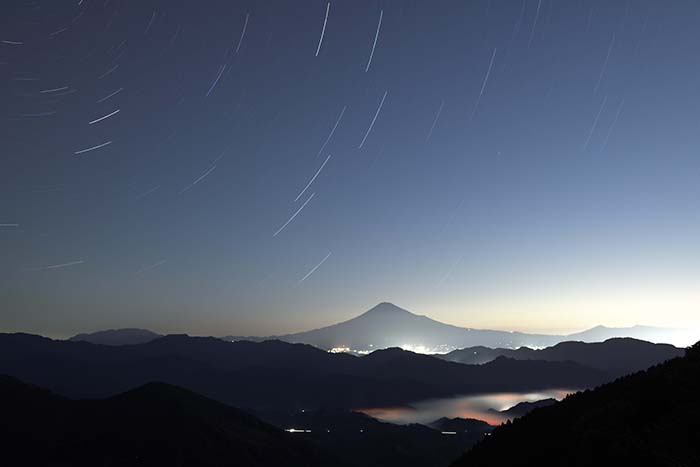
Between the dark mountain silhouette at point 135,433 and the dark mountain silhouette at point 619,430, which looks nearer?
Answer: the dark mountain silhouette at point 619,430

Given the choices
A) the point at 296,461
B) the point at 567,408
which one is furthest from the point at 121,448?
the point at 567,408

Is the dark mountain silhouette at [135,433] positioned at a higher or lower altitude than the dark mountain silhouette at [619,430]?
lower

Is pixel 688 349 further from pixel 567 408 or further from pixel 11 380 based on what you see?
pixel 11 380

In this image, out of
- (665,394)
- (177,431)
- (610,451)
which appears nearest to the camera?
(610,451)

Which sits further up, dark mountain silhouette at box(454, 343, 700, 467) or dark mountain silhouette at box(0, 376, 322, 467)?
dark mountain silhouette at box(454, 343, 700, 467)

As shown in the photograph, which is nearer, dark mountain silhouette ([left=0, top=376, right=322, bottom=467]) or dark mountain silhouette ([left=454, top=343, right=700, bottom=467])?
dark mountain silhouette ([left=454, top=343, right=700, bottom=467])
